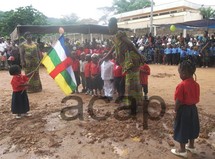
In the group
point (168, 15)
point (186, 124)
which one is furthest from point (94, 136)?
point (168, 15)

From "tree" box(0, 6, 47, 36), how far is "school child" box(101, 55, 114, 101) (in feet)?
61.8

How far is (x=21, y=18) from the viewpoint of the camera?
952 inches

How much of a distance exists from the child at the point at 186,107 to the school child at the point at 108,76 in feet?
10.6

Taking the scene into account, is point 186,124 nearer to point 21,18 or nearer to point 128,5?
point 21,18

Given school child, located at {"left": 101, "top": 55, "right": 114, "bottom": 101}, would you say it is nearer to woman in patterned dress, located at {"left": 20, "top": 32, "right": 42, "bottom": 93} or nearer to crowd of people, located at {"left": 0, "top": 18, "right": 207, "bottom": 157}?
crowd of people, located at {"left": 0, "top": 18, "right": 207, "bottom": 157}

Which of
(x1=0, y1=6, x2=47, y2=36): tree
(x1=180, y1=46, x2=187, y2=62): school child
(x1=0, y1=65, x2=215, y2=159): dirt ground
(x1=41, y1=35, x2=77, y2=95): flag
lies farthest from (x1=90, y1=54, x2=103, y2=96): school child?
(x1=0, y1=6, x2=47, y2=36): tree

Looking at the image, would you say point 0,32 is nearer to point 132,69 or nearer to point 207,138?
point 132,69

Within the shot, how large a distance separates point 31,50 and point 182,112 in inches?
226

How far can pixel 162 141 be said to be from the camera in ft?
13.7

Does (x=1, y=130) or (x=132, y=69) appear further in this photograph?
(x=132, y=69)

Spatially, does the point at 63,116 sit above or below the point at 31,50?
below

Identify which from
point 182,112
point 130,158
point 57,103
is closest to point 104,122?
point 130,158

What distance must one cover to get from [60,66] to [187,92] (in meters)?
2.52

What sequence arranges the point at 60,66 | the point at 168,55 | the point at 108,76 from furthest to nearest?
the point at 168,55 → the point at 108,76 → the point at 60,66
